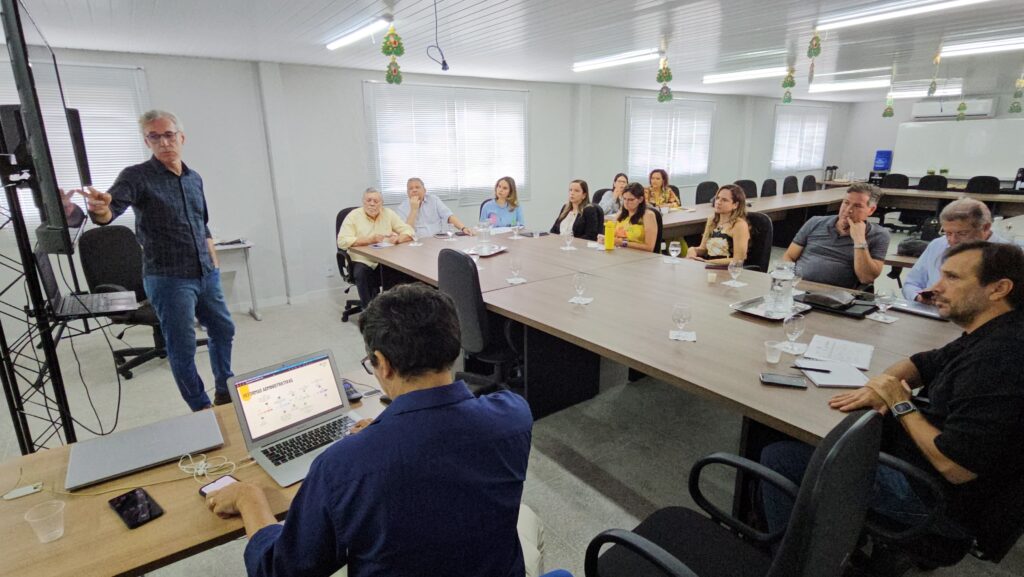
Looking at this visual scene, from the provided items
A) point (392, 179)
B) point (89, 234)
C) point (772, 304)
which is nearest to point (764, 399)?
point (772, 304)

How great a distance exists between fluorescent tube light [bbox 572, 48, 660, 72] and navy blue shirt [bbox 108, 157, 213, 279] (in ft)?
12.6

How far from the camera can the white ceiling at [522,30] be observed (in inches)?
119

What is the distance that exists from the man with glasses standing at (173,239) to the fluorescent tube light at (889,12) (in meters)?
4.17

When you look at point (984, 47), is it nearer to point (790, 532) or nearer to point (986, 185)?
point (986, 185)

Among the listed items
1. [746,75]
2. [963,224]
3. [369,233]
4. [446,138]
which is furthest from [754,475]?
[746,75]

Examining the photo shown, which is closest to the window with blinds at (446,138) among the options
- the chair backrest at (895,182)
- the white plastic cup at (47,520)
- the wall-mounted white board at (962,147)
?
the white plastic cup at (47,520)

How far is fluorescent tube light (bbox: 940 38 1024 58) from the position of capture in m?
4.46

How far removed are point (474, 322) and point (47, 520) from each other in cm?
180

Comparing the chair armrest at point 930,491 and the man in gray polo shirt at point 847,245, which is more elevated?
the man in gray polo shirt at point 847,245

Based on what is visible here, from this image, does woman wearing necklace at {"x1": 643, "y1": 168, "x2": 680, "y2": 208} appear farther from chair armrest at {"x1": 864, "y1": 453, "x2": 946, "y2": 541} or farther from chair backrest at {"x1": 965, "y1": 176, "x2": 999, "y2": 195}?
chair armrest at {"x1": 864, "y1": 453, "x2": 946, "y2": 541}

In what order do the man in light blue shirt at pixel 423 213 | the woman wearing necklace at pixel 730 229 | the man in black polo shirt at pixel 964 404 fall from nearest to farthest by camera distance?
the man in black polo shirt at pixel 964 404
the woman wearing necklace at pixel 730 229
the man in light blue shirt at pixel 423 213

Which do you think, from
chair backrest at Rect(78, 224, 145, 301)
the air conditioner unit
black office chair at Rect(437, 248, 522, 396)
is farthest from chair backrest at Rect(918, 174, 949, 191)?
chair backrest at Rect(78, 224, 145, 301)

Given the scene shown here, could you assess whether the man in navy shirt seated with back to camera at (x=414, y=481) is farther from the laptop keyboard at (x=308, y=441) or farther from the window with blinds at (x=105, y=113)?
the window with blinds at (x=105, y=113)

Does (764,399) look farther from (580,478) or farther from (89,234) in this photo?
(89,234)
